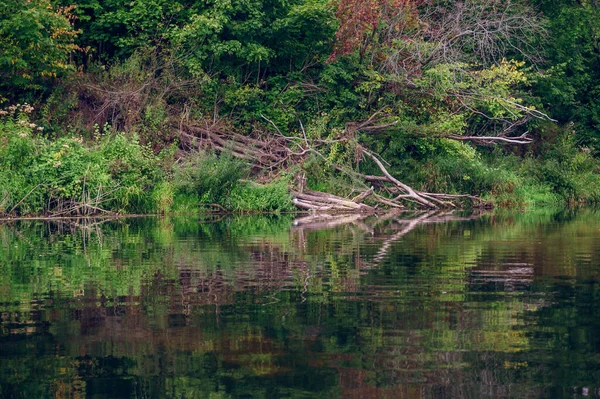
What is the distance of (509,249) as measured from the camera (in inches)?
727

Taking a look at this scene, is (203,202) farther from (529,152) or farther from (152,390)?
(152,390)

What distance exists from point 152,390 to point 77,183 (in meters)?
23.5

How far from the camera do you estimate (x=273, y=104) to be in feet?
123

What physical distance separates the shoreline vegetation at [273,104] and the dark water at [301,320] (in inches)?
521

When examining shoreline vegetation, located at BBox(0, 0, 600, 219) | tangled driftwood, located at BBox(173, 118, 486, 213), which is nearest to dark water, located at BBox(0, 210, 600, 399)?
tangled driftwood, located at BBox(173, 118, 486, 213)

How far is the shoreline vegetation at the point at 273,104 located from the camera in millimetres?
32750

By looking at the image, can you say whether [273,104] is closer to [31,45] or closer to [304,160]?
[304,160]

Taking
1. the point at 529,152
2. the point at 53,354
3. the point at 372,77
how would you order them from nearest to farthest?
the point at 53,354, the point at 372,77, the point at 529,152

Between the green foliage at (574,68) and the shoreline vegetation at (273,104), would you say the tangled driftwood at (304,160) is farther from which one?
the green foliage at (574,68)

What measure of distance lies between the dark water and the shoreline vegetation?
13.2m

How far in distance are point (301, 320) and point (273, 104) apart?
27.8 metres

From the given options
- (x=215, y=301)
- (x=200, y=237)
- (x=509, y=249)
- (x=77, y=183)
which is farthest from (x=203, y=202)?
(x=215, y=301)

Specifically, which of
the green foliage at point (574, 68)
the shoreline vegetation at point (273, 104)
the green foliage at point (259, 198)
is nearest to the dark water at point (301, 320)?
the green foliage at point (259, 198)

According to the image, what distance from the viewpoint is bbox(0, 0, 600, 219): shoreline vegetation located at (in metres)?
32.8
